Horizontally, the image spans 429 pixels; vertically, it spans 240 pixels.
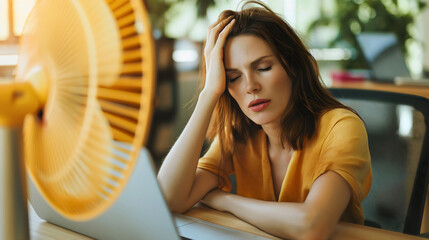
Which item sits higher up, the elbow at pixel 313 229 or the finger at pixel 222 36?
the finger at pixel 222 36

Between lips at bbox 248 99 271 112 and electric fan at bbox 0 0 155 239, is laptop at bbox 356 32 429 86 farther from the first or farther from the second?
electric fan at bbox 0 0 155 239

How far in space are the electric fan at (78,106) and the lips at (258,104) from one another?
1.46ft

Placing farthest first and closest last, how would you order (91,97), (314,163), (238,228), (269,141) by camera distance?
(269,141), (314,163), (238,228), (91,97)

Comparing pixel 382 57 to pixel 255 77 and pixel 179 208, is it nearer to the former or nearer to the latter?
pixel 255 77

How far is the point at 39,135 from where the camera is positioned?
19.5 inches

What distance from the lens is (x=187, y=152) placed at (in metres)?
0.88

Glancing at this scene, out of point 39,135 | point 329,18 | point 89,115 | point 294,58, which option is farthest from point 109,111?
point 329,18

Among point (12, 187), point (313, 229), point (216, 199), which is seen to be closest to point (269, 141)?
point (216, 199)

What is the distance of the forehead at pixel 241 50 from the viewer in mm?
823

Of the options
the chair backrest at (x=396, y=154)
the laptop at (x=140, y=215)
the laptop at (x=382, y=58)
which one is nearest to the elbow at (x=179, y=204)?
the laptop at (x=140, y=215)

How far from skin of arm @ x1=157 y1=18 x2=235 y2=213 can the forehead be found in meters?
0.02

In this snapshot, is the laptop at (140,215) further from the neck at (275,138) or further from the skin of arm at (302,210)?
the neck at (275,138)

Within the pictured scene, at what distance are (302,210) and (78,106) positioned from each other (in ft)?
1.45

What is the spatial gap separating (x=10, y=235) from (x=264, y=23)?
1.99ft
